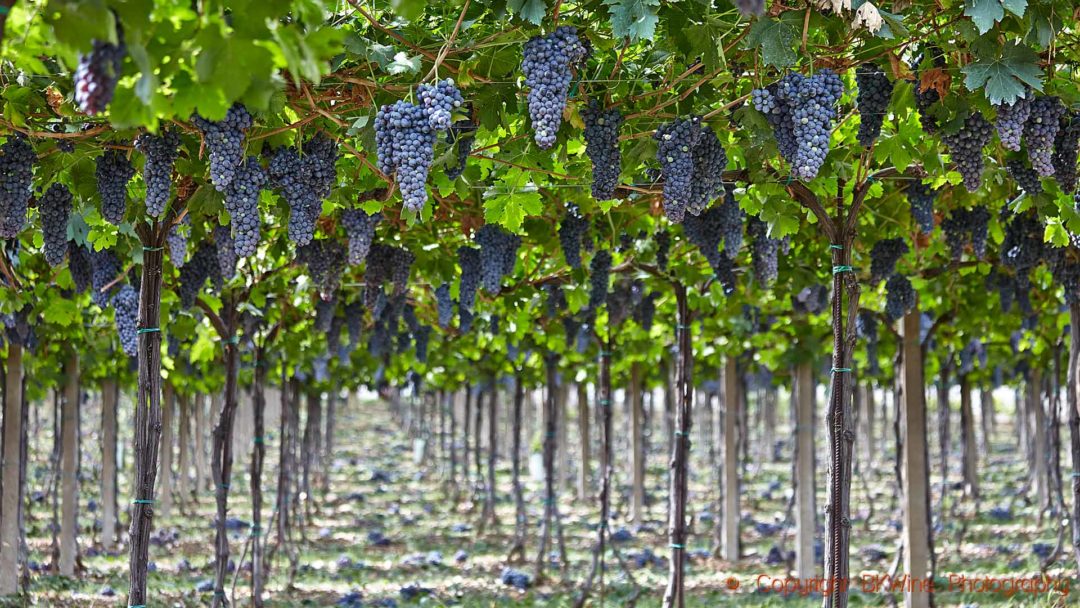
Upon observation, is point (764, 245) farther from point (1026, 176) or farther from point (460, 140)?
point (460, 140)

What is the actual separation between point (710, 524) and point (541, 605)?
626cm

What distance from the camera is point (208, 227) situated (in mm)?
6598

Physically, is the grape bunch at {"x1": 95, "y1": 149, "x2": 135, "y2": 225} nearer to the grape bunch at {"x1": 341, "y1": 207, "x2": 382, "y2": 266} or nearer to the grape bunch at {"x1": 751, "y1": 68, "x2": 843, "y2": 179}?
the grape bunch at {"x1": 341, "y1": 207, "x2": 382, "y2": 266}

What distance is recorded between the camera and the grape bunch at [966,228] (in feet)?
21.8

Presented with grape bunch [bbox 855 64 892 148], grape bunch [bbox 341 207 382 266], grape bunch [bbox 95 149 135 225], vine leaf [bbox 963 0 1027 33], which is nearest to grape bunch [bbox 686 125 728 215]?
grape bunch [bbox 855 64 892 148]

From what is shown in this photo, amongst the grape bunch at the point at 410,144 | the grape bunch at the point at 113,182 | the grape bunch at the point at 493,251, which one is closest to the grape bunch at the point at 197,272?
the grape bunch at the point at 493,251

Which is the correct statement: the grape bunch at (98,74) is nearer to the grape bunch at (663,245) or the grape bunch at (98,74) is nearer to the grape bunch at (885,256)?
the grape bunch at (663,245)

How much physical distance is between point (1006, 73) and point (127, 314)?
5.19 meters

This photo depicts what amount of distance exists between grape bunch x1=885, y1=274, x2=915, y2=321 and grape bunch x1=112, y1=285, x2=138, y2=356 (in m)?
5.28

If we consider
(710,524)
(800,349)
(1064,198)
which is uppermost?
(1064,198)

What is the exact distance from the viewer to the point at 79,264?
630 centimetres

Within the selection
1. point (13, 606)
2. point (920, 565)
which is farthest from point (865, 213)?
point (13, 606)

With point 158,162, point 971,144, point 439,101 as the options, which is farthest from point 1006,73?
point 158,162

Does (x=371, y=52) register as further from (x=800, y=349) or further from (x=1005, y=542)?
(x=1005, y=542)
